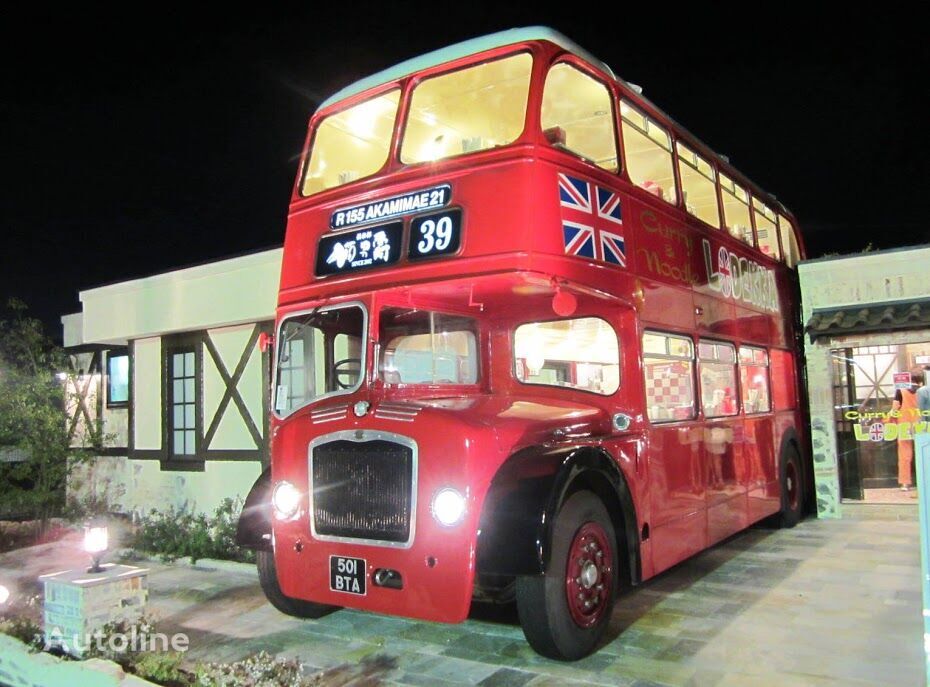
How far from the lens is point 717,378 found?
7457mm

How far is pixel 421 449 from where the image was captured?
4.75m

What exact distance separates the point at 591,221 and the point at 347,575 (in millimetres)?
2941

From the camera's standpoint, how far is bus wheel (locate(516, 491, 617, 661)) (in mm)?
4719

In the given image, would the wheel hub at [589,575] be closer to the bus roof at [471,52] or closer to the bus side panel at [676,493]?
the bus side panel at [676,493]

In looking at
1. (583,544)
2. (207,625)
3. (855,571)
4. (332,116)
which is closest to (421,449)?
(583,544)

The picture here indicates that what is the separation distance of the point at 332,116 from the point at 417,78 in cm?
98

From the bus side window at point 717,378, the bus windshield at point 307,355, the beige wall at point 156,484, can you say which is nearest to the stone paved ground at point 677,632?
the bus side window at point 717,378

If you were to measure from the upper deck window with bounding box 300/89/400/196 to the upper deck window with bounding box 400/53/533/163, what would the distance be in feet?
1.23

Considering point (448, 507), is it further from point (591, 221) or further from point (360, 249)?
point (591, 221)

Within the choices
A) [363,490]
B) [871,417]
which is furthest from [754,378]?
[363,490]

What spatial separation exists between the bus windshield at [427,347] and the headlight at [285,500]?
1.00 meters

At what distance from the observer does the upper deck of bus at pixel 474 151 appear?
517 centimetres

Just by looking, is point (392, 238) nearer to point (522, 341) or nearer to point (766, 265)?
point (522, 341)

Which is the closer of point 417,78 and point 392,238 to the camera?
point 392,238
